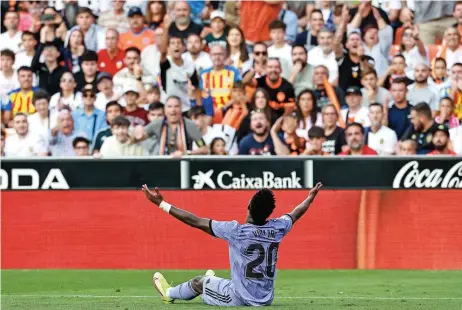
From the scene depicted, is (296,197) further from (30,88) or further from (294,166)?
(30,88)

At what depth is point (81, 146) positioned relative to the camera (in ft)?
58.0

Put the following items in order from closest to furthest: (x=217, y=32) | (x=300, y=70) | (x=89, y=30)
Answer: (x=300, y=70) < (x=217, y=32) < (x=89, y=30)

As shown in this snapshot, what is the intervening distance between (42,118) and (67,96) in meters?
0.65

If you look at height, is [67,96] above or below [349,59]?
below

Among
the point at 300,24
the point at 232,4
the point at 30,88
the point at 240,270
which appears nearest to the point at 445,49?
the point at 300,24

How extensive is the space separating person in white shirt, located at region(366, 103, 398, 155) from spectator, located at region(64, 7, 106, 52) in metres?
5.04

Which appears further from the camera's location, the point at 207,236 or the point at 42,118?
the point at 42,118

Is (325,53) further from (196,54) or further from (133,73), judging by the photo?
(133,73)

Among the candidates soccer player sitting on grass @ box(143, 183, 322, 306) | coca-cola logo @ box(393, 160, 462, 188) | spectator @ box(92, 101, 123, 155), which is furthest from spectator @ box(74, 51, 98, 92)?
soccer player sitting on grass @ box(143, 183, 322, 306)

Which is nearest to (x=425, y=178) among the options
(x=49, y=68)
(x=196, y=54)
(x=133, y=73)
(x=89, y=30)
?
(x=196, y=54)

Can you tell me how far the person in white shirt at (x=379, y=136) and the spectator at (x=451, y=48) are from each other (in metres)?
1.78

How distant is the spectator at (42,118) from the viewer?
1794 cm

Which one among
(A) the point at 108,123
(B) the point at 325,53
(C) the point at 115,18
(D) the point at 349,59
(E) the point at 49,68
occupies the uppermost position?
(C) the point at 115,18

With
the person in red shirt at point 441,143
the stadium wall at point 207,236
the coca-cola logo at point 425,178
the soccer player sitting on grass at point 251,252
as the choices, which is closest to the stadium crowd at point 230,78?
the person in red shirt at point 441,143
